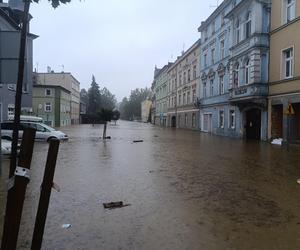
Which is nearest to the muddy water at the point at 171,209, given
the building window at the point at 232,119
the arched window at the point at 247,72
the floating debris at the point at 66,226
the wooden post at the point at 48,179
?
the floating debris at the point at 66,226

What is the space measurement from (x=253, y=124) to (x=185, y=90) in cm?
2701

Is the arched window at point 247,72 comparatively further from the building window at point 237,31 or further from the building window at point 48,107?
the building window at point 48,107

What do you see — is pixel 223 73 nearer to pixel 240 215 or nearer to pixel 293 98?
pixel 293 98

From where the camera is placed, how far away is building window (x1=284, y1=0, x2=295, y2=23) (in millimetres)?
25094

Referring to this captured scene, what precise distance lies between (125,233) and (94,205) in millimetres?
2011

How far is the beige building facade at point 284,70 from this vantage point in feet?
79.6

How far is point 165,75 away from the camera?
8012cm

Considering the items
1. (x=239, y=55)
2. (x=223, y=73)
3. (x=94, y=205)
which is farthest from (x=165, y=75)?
(x=94, y=205)

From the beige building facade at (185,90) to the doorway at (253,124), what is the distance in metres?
16.2

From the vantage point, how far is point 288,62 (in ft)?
85.0

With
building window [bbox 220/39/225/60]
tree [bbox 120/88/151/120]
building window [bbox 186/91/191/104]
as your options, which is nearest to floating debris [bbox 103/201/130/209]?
building window [bbox 220/39/225/60]

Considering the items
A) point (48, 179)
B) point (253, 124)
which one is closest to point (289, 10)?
point (253, 124)

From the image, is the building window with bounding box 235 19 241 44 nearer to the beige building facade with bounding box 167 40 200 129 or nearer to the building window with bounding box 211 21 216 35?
the building window with bounding box 211 21 216 35

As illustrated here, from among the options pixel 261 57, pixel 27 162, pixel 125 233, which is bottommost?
pixel 125 233
